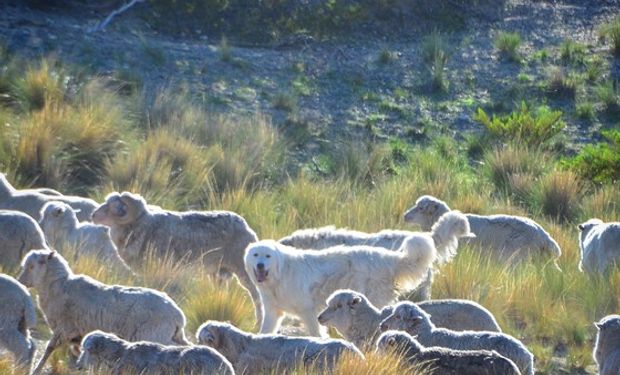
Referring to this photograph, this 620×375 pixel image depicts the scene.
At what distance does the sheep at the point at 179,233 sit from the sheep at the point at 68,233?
186 mm

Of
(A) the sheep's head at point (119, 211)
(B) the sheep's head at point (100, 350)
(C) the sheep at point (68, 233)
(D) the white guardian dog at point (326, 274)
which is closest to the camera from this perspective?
(B) the sheep's head at point (100, 350)

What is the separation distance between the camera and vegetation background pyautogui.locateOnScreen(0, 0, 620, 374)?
1502cm

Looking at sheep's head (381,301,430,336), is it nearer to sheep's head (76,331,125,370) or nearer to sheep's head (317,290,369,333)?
sheep's head (317,290,369,333)

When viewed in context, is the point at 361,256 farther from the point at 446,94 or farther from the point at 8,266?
the point at 446,94

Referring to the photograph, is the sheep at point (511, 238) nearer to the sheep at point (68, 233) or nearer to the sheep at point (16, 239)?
the sheep at point (68, 233)

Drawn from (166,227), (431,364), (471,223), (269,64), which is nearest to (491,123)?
(269,64)

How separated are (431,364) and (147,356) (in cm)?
211

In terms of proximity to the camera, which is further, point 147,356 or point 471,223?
point 471,223

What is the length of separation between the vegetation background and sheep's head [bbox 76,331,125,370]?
0.60 meters

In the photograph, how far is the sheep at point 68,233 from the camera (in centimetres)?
1483

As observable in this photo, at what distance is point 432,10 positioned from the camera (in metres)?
32.2

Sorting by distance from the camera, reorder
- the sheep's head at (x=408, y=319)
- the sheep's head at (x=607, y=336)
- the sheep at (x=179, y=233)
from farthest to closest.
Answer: the sheep at (x=179, y=233) → the sheep's head at (x=607, y=336) → the sheep's head at (x=408, y=319)

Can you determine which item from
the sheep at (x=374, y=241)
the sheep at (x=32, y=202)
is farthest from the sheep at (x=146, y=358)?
the sheep at (x=32, y=202)

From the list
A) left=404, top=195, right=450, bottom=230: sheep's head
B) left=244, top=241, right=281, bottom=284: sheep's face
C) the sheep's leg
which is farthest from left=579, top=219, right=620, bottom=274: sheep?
the sheep's leg
